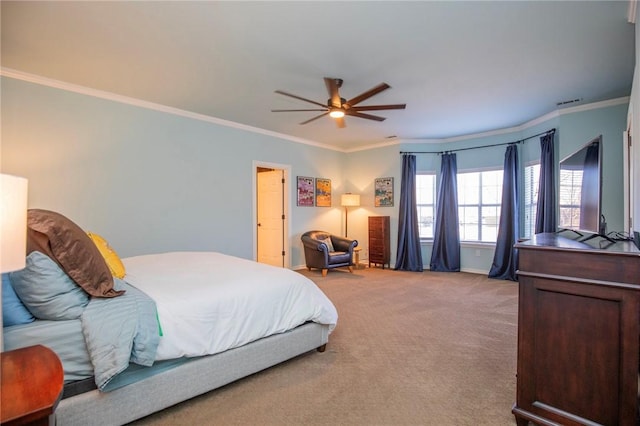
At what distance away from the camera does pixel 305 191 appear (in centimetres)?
636

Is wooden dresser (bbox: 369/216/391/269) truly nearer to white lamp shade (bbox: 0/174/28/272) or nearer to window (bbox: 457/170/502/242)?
window (bbox: 457/170/502/242)

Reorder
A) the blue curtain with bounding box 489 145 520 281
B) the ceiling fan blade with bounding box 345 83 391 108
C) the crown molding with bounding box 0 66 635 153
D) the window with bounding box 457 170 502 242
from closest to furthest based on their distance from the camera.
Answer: the ceiling fan blade with bounding box 345 83 391 108
the crown molding with bounding box 0 66 635 153
the blue curtain with bounding box 489 145 520 281
the window with bounding box 457 170 502 242

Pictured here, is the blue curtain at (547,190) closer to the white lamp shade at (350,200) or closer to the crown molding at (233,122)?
the crown molding at (233,122)

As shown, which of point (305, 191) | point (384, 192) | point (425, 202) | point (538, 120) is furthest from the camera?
point (384, 192)

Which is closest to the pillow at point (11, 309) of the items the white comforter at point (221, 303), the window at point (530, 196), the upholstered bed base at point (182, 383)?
the upholstered bed base at point (182, 383)

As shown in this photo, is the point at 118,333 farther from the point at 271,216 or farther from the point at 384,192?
the point at 384,192

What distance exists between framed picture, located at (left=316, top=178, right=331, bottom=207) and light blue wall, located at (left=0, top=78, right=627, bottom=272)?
1.90 feet

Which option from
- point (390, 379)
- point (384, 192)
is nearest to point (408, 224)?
point (384, 192)

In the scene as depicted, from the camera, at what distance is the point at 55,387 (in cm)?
92

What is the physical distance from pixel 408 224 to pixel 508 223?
1.71m

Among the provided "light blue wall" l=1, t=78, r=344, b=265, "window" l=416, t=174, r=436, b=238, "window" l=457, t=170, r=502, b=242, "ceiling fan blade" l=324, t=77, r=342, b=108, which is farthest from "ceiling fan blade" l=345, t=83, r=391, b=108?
"window" l=457, t=170, r=502, b=242

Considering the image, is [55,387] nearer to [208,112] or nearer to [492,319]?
[492,319]

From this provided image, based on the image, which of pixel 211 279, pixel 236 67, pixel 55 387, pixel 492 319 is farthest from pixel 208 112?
pixel 492 319

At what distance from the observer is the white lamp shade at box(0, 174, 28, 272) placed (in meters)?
0.89
